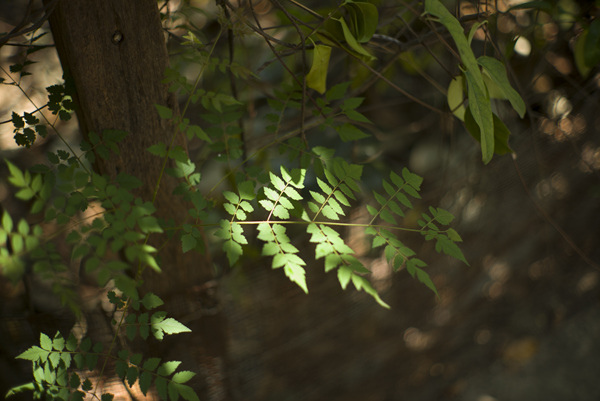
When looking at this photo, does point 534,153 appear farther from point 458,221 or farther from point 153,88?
point 153,88

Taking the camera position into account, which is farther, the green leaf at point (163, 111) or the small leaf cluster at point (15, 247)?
the green leaf at point (163, 111)

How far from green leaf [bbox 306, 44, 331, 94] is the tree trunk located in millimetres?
254

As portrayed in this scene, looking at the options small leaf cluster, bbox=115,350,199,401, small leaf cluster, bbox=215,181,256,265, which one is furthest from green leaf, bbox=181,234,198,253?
Result: small leaf cluster, bbox=115,350,199,401

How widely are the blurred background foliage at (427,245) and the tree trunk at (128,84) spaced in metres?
0.15

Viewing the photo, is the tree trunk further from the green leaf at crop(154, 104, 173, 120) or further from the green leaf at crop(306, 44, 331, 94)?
the green leaf at crop(306, 44, 331, 94)

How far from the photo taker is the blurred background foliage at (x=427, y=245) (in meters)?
1.07

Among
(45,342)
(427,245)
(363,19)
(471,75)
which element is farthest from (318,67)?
(427,245)

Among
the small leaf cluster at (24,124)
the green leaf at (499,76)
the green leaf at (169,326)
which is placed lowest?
the green leaf at (169,326)

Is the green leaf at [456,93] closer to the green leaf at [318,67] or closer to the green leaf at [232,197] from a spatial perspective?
the green leaf at [318,67]

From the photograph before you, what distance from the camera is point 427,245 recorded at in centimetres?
135

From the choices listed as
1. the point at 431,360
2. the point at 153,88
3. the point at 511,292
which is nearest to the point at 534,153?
the point at 511,292

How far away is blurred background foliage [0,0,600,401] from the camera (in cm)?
107

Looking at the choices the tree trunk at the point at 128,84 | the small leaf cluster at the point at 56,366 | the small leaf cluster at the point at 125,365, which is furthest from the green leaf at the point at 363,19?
the small leaf cluster at the point at 56,366

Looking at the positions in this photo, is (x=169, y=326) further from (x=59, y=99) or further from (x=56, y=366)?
(x=59, y=99)
